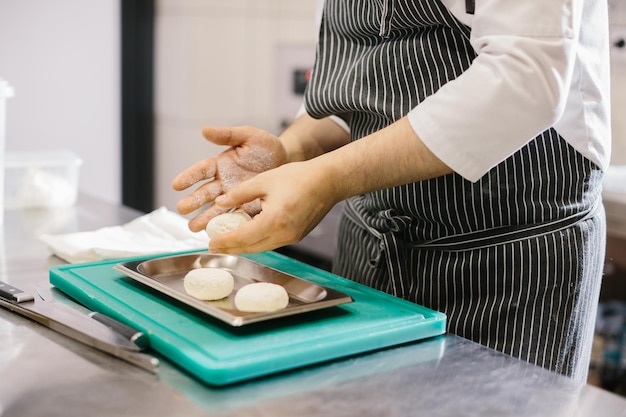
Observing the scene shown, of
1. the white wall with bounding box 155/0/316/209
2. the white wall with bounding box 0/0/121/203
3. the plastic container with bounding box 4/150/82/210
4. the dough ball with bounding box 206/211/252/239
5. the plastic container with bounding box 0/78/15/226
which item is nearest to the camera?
the dough ball with bounding box 206/211/252/239

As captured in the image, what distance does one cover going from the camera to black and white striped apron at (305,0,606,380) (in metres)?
1.03

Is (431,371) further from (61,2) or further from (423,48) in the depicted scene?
(61,2)

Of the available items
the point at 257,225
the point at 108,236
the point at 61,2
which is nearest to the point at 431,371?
the point at 257,225

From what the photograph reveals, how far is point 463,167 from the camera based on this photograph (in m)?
0.92

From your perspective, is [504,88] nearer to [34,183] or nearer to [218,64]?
[34,183]

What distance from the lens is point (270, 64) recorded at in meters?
2.93

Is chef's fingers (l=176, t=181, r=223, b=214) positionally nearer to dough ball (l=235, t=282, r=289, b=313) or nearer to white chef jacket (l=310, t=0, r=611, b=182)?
dough ball (l=235, t=282, r=289, b=313)

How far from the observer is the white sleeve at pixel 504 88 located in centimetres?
86

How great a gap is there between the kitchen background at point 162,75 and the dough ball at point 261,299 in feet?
5.50

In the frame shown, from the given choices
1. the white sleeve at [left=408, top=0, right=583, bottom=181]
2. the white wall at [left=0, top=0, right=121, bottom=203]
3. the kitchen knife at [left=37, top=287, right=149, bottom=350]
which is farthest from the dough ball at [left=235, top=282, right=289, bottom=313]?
the white wall at [left=0, top=0, right=121, bottom=203]

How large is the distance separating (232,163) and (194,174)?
0.22ft

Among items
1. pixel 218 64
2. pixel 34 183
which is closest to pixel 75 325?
pixel 34 183

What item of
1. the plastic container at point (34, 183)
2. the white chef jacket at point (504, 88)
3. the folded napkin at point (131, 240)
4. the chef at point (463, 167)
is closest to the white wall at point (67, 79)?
the plastic container at point (34, 183)

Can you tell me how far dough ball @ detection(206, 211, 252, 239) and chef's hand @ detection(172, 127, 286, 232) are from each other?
28mm
